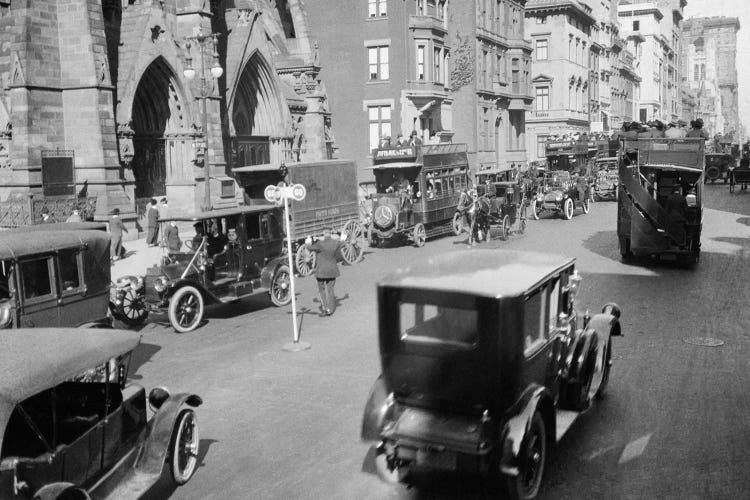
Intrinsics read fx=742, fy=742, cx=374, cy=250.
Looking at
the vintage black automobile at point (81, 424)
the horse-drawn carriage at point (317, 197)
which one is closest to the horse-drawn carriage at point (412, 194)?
the horse-drawn carriage at point (317, 197)

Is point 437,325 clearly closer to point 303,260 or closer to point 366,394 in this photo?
point 366,394

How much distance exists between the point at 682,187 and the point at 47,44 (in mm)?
20745

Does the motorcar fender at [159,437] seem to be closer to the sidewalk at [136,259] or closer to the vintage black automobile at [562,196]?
the sidewalk at [136,259]

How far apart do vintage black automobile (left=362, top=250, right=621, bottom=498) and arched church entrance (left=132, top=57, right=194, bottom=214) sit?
24.7 metres

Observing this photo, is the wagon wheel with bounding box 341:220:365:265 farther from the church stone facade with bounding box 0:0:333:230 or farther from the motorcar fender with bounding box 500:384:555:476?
the motorcar fender with bounding box 500:384:555:476

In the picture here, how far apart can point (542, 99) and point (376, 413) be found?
63420 mm

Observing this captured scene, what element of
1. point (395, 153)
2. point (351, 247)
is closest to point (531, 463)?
point (351, 247)

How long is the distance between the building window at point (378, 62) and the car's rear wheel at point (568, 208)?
1428 cm

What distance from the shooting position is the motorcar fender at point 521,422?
6.34 metres

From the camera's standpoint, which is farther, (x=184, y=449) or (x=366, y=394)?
(x=366, y=394)

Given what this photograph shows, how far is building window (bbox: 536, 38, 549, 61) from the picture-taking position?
66438 millimetres

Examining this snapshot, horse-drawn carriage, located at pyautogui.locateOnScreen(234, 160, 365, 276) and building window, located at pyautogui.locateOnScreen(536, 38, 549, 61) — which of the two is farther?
building window, located at pyautogui.locateOnScreen(536, 38, 549, 61)

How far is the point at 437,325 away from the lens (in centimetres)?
692

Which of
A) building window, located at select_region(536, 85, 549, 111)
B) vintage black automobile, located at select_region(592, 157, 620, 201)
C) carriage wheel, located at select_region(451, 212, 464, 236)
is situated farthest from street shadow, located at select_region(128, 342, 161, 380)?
building window, located at select_region(536, 85, 549, 111)
